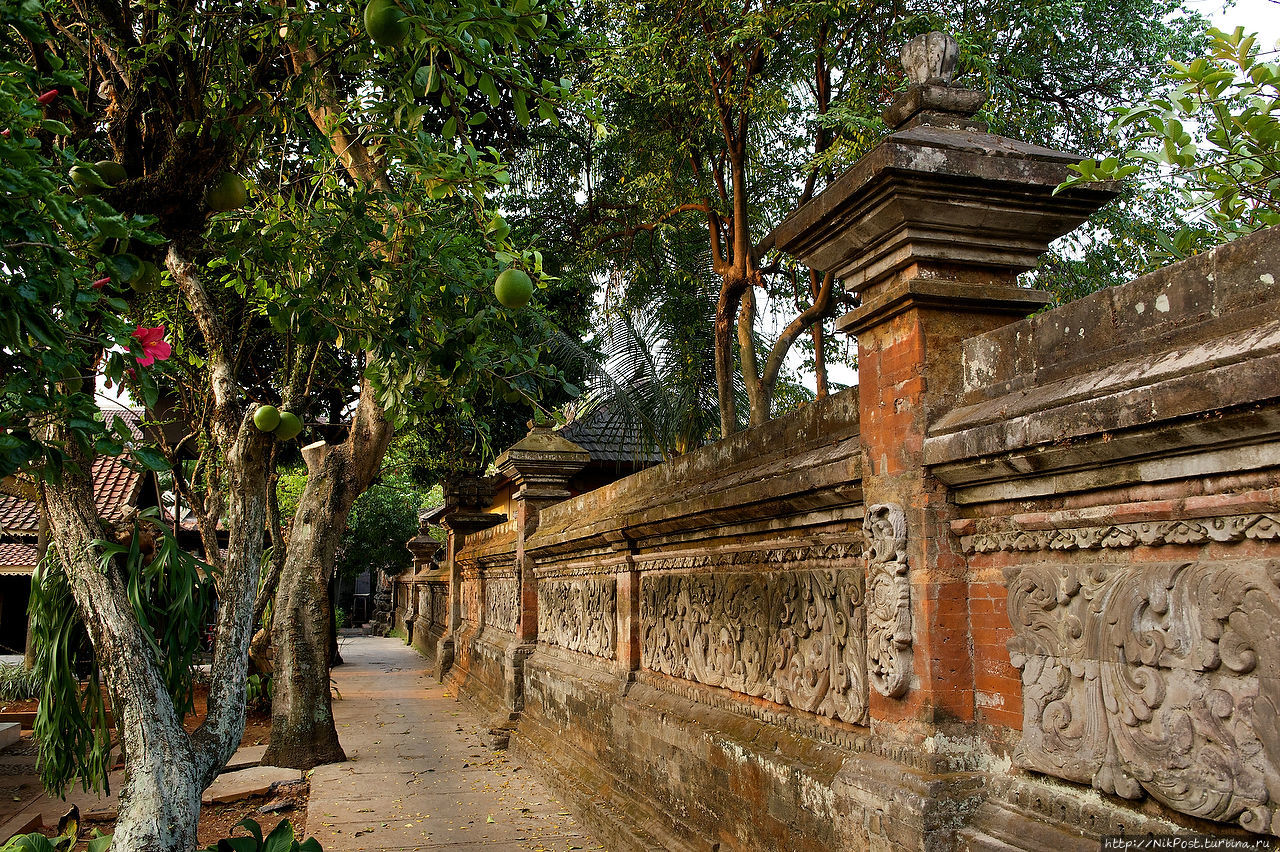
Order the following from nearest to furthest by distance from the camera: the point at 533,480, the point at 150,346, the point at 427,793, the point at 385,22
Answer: the point at 385,22 < the point at 150,346 < the point at 427,793 < the point at 533,480

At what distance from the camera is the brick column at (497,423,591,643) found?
941 cm

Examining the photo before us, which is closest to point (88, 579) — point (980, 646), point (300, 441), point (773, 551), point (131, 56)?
point (131, 56)

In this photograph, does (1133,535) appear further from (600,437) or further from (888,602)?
(600,437)

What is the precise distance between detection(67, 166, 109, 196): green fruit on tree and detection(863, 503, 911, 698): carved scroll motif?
8.60 ft

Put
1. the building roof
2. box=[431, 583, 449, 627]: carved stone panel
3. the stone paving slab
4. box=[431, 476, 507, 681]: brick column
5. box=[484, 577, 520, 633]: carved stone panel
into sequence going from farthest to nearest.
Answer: box=[431, 583, 449, 627]: carved stone panel
the building roof
box=[431, 476, 507, 681]: brick column
box=[484, 577, 520, 633]: carved stone panel
the stone paving slab

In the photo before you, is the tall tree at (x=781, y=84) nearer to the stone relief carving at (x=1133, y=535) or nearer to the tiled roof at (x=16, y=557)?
the stone relief carving at (x=1133, y=535)

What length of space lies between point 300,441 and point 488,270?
10.6 metres

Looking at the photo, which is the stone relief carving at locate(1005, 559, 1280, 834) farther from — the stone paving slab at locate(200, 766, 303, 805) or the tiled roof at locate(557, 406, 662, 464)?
the tiled roof at locate(557, 406, 662, 464)

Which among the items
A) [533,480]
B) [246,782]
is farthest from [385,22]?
[533,480]

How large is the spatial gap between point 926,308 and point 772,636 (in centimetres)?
177

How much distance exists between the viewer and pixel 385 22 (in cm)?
264

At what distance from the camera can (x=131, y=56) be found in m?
3.37

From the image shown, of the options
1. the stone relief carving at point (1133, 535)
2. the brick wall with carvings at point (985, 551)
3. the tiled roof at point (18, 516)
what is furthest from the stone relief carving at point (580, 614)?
the tiled roof at point (18, 516)

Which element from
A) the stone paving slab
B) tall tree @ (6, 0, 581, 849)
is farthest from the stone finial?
the stone paving slab
